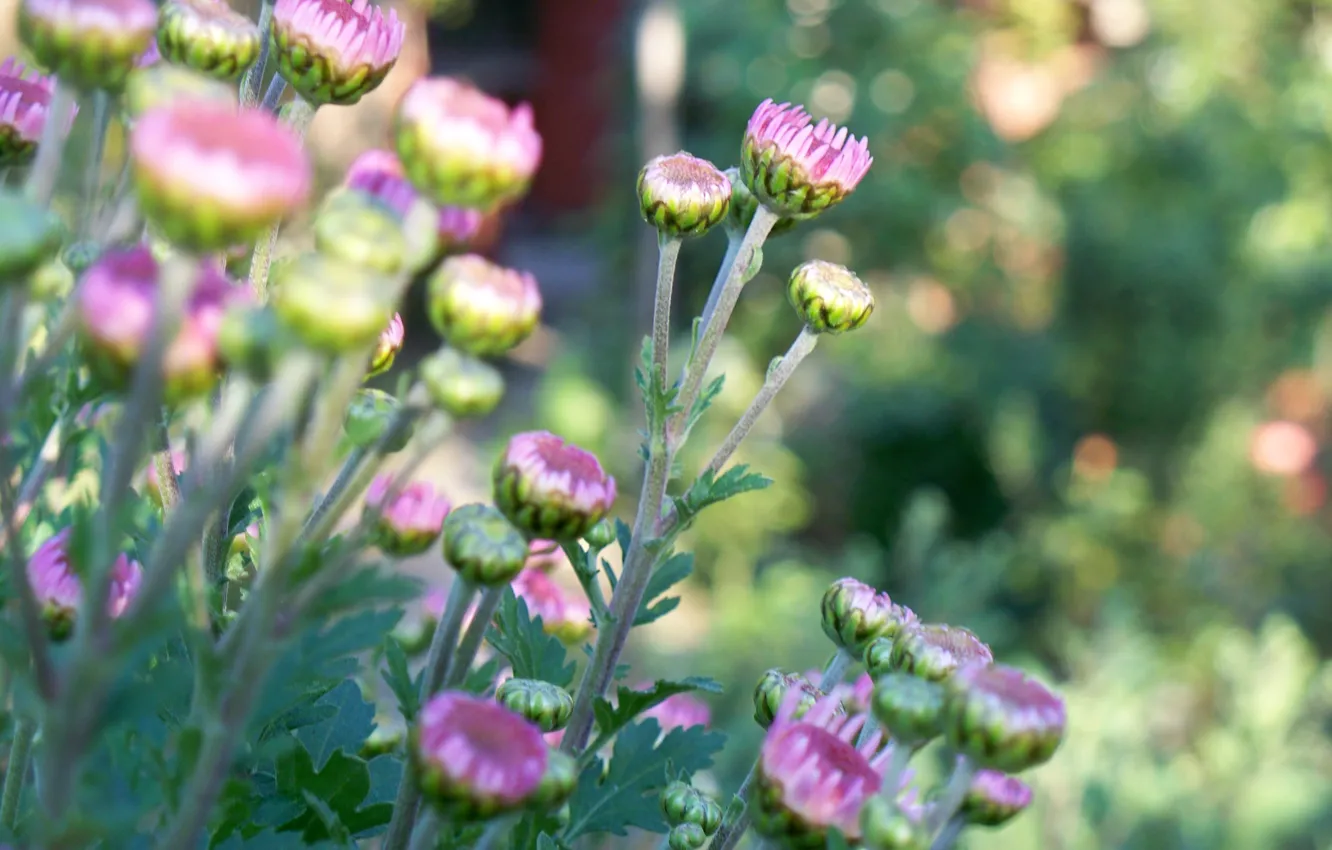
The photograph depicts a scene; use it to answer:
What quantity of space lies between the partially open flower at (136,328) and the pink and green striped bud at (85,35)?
119 millimetres

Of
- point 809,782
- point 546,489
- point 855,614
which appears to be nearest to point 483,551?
point 546,489

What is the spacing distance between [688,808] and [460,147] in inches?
13.2

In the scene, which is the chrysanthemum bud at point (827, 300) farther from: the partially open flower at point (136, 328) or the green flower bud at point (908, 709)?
the partially open flower at point (136, 328)

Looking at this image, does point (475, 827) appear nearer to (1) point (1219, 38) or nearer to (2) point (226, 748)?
(2) point (226, 748)

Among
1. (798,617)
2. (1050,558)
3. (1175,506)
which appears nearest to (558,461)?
(798,617)

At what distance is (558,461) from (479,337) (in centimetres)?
11

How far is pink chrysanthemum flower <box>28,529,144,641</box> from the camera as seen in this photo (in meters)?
0.50

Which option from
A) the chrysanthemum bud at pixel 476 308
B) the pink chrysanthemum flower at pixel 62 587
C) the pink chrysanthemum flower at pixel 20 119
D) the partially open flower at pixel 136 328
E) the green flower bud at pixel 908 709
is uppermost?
the green flower bud at pixel 908 709

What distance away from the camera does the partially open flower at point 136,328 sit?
36 centimetres

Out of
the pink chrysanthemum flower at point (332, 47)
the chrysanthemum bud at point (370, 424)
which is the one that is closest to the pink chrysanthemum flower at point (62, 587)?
the chrysanthemum bud at point (370, 424)

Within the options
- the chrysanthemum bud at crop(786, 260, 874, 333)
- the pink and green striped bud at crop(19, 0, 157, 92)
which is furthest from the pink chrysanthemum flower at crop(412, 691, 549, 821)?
the chrysanthemum bud at crop(786, 260, 874, 333)

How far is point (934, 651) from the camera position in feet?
1.80

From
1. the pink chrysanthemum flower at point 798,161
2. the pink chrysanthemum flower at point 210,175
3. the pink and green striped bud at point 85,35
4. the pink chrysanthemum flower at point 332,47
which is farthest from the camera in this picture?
the pink chrysanthemum flower at point 798,161

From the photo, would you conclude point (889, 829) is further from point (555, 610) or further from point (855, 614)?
point (555, 610)
